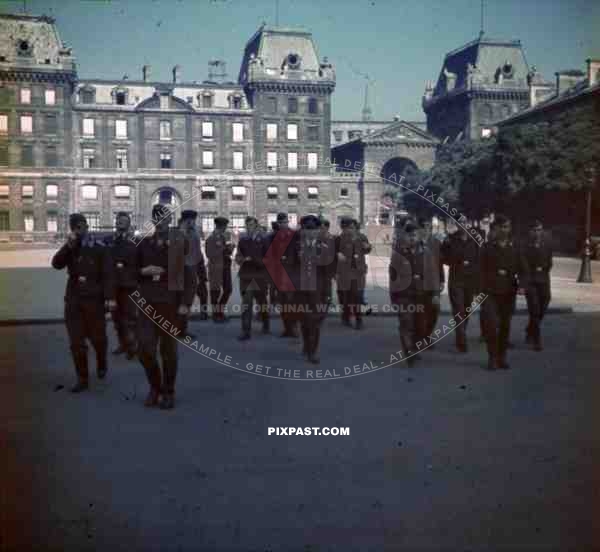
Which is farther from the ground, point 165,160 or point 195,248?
point 165,160

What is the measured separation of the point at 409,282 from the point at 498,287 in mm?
1224

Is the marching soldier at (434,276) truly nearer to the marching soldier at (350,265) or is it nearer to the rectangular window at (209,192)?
the marching soldier at (350,265)

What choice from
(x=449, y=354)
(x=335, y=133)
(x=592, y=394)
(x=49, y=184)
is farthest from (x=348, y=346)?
(x=335, y=133)

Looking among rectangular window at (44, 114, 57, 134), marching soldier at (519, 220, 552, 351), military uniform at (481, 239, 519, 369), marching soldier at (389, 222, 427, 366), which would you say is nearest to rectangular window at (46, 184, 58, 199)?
rectangular window at (44, 114, 57, 134)

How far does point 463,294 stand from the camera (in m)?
10.9

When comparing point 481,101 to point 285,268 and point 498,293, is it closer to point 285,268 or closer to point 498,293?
point 285,268

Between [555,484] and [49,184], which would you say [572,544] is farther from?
[49,184]

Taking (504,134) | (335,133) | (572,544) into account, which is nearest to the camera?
(572,544)

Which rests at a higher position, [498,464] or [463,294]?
[463,294]

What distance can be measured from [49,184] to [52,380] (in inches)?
700

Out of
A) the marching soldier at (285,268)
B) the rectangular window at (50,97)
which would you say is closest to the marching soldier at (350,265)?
the marching soldier at (285,268)

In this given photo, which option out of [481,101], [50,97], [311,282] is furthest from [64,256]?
[481,101]

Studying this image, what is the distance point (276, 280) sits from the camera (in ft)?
39.4

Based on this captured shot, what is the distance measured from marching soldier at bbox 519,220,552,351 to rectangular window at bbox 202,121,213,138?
101 feet
